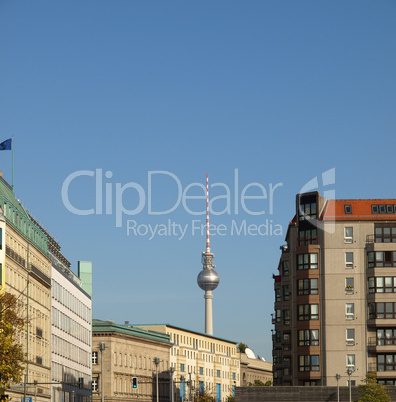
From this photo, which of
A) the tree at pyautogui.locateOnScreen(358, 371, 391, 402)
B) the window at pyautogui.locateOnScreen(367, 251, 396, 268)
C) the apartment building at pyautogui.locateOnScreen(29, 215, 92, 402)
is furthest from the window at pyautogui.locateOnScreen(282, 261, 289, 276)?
the apartment building at pyautogui.locateOnScreen(29, 215, 92, 402)

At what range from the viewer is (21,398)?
112m

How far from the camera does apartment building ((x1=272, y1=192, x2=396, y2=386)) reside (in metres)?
122

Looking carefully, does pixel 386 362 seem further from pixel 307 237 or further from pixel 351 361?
pixel 307 237

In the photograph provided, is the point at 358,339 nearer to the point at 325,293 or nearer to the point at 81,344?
the point at 325,293

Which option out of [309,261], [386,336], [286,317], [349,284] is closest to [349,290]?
[349,284]

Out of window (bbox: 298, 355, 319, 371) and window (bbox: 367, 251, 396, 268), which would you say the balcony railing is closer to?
window (bbox: 367, 251, 396, 268)

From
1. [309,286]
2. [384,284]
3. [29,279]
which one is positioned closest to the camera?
[29,279]

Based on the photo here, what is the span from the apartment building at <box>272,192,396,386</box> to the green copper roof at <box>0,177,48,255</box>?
29.6 metres

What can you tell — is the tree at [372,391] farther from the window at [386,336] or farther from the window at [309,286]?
the window at [309,286]

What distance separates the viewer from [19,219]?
373 feet

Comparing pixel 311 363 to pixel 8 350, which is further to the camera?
pixel 311 363

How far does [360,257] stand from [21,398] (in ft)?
133

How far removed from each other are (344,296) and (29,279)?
1379 inches

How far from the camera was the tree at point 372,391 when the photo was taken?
4348 inches
